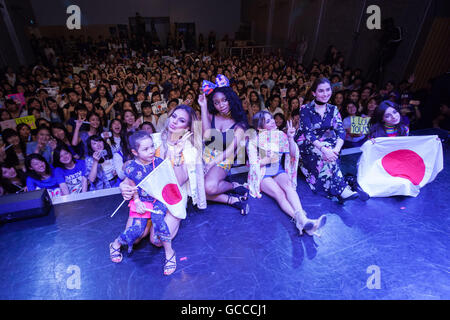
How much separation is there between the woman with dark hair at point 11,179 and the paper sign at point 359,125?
4267mm

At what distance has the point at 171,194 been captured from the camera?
2.09 metres

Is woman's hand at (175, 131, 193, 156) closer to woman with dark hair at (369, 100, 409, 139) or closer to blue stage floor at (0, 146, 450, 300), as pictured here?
blue stage floor at (0, 146, 450, 300)

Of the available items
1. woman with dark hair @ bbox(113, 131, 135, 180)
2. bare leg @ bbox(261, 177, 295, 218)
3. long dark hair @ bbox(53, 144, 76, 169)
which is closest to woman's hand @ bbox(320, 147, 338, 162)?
bare leg @ bbox(261, 177, 295, 218)

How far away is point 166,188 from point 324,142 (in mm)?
1749

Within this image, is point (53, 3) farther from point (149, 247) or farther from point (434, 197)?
point (434, 197)

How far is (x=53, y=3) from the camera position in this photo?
40.2 ft

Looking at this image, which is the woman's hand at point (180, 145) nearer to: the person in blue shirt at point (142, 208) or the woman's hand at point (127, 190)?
the person in blue shirt at point (142, 208)

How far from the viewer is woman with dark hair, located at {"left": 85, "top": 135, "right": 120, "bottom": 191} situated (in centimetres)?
290

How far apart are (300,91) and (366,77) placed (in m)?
3.15

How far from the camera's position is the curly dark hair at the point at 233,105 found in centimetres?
247

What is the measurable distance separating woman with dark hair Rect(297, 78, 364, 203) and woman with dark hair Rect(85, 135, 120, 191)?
2.27m

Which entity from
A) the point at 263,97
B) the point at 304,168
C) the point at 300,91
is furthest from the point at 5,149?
the point at 300,91

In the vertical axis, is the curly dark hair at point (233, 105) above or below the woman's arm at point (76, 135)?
above

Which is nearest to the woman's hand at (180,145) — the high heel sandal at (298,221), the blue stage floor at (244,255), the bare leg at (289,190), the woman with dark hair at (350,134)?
the blue stage floor at (244,255)
